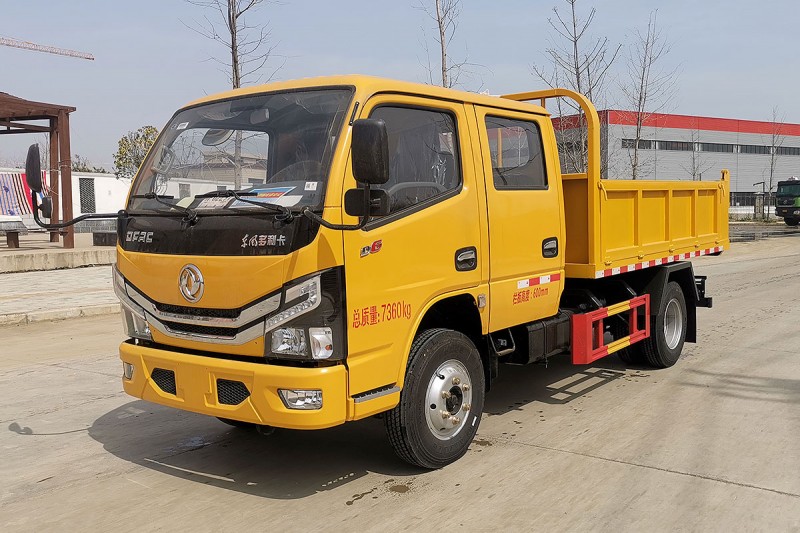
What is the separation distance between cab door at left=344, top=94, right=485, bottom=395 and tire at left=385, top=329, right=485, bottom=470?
8.0 inches

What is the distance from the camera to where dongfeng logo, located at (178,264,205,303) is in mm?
4145

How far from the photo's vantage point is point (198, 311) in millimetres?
4199

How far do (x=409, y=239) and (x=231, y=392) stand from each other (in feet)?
4.37

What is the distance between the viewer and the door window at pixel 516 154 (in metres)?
5.09

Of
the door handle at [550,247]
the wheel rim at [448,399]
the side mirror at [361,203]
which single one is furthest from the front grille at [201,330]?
the door handle at [550,247]

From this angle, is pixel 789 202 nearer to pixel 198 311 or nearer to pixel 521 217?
pixel 521 217

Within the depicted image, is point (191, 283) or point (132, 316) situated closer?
point (191, 283)

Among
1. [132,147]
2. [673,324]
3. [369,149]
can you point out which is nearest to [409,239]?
[369,149]

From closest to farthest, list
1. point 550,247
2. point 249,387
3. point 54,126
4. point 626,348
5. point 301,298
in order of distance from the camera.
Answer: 1. point 301,298
2. point 249,387
3. point 550,247
4. point 626,348
5. point 54,126

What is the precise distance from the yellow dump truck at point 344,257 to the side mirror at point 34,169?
560 mm

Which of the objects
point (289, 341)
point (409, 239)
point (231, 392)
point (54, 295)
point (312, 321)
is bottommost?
point (54, 295)

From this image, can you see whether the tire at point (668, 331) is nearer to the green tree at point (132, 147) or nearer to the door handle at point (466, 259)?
the door handle at point (466, 259)

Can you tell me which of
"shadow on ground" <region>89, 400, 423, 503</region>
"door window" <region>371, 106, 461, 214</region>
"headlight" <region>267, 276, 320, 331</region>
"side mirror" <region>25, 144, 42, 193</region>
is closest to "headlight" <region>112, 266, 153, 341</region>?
"side mirror" <region>25, 144, 42, 193</region>

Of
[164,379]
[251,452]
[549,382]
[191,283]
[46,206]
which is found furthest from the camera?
[549,382]
